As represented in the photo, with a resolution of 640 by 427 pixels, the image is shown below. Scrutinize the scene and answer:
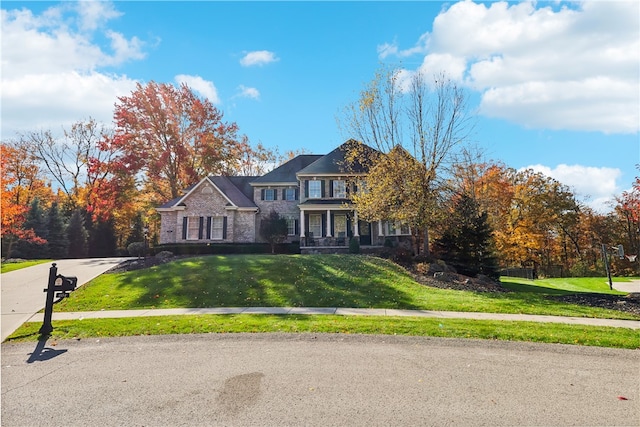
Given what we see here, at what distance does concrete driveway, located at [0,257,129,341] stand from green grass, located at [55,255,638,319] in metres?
0.91

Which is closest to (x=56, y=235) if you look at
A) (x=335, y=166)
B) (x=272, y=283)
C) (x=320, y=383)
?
(x=335, y=166)

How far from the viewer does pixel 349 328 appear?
8211mm

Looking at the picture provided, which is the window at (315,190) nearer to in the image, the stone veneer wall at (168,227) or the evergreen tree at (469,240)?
the evergreen tree at (469,240)

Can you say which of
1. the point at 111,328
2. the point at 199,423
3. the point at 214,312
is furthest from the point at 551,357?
the point at 111,328

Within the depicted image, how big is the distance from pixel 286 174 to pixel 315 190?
4380 mm

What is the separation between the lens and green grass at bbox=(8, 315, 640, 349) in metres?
7.52

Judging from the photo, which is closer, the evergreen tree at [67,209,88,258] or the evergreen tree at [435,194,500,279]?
the evergreen tree at [435,194,500,279]

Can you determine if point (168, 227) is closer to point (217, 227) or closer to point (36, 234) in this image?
point (217, 227)

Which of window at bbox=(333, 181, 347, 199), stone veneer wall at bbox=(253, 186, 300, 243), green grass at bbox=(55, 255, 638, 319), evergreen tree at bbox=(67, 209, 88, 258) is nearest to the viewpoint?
green grass at bbox=(55, 255, 638, 319)

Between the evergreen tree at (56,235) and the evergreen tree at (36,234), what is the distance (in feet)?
1.71

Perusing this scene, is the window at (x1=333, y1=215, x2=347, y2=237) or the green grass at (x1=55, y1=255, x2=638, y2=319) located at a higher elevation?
the window at (x1=333, y1=215, x2=347, y2=237)

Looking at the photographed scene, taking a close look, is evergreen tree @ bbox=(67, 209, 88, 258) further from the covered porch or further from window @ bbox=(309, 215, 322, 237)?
window @ bbox=(309, 215, 322, 237)

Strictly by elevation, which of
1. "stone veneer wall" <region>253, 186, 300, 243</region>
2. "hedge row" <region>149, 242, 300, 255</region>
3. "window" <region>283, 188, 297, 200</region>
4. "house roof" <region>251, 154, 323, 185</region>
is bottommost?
"hedge row" <region>149, 242, 300, 255</region>

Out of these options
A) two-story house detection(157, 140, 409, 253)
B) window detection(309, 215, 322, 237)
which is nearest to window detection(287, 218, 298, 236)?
two-story house detection(157, 140, 409, 253)
